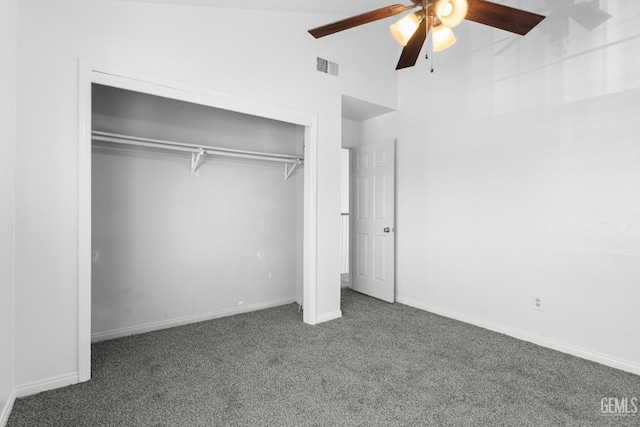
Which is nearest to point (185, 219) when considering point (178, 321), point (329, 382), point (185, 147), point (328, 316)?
point (185, 147)

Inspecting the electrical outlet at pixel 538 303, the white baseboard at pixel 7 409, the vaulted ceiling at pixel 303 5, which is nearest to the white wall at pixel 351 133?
the vaulted ceiling at pixel 303 5

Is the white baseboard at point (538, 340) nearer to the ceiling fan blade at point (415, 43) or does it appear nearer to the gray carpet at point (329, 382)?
the gray carpet at point (329, 382)

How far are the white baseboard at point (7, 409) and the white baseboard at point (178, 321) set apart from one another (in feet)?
3.04

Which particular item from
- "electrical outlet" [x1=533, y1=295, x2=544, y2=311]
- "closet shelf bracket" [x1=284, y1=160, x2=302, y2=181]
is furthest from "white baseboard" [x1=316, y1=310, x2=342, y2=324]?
"electrical outlet" [x1=533, y1=295, x2=544, y2=311]

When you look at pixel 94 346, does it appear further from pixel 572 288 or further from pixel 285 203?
pixel 572 288

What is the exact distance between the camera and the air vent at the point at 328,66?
353 cm

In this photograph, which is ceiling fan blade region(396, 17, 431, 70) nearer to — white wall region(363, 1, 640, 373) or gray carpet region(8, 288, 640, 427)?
white wall region(363, 1, 640, 373)

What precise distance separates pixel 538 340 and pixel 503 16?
269 centimetres

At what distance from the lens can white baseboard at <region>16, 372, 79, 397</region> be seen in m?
2.11

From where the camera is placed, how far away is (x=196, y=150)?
10.7ft

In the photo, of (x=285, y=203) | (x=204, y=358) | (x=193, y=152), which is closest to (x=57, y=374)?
(x=204, y=358)

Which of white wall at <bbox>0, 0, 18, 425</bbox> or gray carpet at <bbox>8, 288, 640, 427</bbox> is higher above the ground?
white wall at <bbox>0, 0, 18, 425</bbox>

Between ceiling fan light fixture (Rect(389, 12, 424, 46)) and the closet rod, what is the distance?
192cm

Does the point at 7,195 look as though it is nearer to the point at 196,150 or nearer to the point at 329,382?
the point at 196,150
